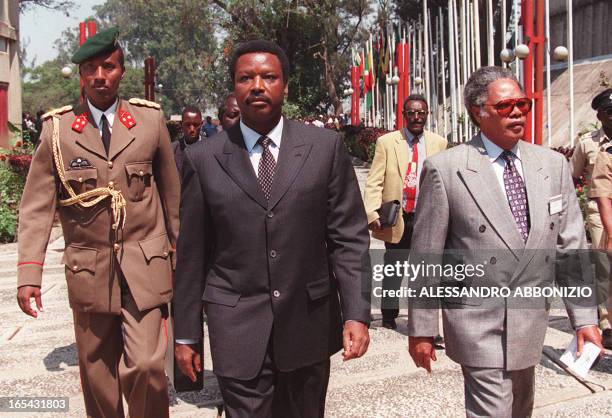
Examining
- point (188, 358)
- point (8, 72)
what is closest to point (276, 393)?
point (188, 358)

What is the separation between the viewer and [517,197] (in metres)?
2.94

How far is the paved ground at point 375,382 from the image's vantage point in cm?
430

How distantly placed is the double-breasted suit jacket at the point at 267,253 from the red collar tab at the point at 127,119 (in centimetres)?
82

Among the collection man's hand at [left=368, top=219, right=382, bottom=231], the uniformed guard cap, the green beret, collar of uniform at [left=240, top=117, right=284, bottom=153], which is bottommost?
man's hand at [left=368, top=219, right=382, bottom=231]

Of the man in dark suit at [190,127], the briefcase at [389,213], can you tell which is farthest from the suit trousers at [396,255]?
the man in dark suit at [190,127]

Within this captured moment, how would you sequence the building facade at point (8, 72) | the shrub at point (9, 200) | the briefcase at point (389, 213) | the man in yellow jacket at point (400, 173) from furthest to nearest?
1. the building facade at point (8, 72)
2. the shrub at point (9, 200)
3. the man in yellow jacket at point (400, 173)
4. the briefcase at point (389, 213)

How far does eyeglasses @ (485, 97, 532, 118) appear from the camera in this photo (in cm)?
291

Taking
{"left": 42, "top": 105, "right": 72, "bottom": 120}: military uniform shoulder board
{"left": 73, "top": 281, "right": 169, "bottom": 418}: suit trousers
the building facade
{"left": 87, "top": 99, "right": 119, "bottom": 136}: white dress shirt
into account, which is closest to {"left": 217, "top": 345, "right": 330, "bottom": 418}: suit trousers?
{"left": 73, "top": 281, "right": 169, "bottom": 418}: suit trousers

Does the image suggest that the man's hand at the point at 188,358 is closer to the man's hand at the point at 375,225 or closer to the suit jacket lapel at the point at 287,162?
the suit jacket lapel at the point at 287,162

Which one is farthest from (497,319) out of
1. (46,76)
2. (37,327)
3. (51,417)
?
(46,76)

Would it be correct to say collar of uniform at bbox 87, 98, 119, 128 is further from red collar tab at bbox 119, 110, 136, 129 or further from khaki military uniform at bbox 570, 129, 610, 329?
khaki military uniform at bbox 570, 129, 610, 329

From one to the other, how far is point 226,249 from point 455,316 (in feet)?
3.16

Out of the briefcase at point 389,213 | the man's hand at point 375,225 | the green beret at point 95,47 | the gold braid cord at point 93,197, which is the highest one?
the green beret at point 95,47

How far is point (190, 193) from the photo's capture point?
2.77m
